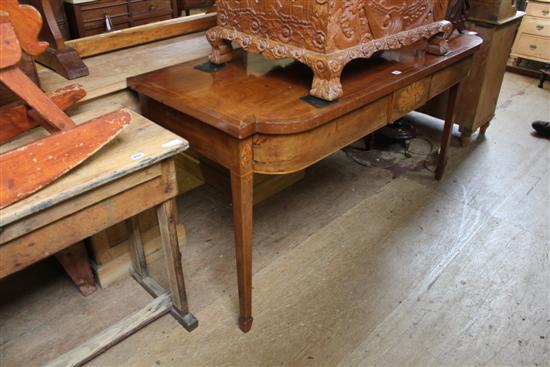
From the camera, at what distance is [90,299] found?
1671 millimetres

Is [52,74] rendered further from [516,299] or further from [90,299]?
[516,299]

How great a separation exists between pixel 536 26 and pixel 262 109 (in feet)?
11.9

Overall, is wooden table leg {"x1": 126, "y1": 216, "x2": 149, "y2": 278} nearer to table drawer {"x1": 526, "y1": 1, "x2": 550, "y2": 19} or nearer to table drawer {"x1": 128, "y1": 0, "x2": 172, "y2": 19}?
table drawer {"x1": 128, "y1": 0, "x2": 172, "y2": 19}

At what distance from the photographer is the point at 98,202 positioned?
1093mm

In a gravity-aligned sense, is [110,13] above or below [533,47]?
above

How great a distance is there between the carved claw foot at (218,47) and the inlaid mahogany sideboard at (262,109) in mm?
26

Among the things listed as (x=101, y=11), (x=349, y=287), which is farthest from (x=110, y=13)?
(x=349, y=287)

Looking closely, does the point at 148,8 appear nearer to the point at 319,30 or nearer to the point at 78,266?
the point at 78,266

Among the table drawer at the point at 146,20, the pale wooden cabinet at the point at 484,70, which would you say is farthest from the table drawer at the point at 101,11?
the pale wooden cabinet at the point at 484,70

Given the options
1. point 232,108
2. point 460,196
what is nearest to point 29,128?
point 232,108

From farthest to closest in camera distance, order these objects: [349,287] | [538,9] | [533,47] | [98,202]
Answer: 1. [533,47]
2. [538,9]
3. [349,287]
4. [98,202]

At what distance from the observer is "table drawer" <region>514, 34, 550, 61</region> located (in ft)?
12.5

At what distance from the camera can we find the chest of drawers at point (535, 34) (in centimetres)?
376

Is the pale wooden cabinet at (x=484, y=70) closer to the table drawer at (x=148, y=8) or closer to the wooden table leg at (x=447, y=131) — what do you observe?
the wooden table leg at (x=447, y=131)
